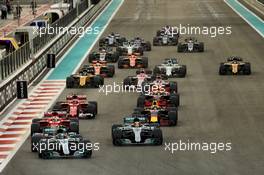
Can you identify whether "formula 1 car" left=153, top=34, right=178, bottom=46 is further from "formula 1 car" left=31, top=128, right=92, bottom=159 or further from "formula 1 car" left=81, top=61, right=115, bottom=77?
"formula 1 car" left=31, top=128, right=92, bottom=159

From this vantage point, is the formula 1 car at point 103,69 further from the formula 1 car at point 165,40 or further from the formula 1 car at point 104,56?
the formula 1 car at point 165,40

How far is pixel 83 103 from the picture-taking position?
35375 mm

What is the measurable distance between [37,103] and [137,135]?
1044 cm

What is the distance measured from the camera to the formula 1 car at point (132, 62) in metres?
50.2

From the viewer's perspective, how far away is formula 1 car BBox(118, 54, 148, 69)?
1976 inches

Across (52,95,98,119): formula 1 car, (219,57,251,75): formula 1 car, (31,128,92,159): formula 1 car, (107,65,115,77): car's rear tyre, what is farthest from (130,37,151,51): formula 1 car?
(31,128,92,159): formula 1 car

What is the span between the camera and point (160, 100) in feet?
120

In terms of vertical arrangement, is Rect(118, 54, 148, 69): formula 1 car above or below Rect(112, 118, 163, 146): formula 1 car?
below

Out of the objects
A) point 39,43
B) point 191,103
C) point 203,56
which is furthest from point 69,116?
point 203,56

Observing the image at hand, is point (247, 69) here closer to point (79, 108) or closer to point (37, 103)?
point (37, 103)

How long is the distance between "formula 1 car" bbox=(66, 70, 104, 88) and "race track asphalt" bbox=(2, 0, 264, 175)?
1.91 feet

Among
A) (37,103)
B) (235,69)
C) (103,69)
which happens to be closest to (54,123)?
(37,103)

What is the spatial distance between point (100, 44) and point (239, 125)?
26810 mm

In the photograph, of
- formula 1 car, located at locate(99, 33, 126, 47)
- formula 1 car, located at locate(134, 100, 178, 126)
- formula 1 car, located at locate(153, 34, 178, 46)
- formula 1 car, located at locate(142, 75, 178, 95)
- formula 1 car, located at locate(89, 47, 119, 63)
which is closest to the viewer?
formula 1 car, located at locate(134, 100, 178, 126)
